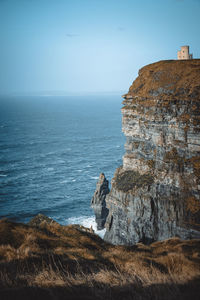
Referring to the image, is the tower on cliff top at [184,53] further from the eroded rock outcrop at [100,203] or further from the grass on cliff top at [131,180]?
the eroded rock outcrop at [100,203]

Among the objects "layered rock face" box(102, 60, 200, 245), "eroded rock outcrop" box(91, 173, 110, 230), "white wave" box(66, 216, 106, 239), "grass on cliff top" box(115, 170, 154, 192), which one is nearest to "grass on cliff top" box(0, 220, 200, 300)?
"layered rock face" box(102, 60, 200, 245)

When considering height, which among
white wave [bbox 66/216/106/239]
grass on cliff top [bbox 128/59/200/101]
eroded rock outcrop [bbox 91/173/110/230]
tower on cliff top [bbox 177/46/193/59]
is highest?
tower on cliff top [bbox 177/46/193/59]

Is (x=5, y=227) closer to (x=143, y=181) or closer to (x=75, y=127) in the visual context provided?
(x=143, y=181)

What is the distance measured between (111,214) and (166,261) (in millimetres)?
29934

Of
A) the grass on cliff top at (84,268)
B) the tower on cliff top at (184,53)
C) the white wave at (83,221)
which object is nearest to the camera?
the grass on cliff top at (84,268)

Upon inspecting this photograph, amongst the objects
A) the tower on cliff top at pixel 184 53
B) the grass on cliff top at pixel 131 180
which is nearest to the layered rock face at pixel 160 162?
the grass on cliff top at pixel 131 180

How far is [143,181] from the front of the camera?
3659 centimetres

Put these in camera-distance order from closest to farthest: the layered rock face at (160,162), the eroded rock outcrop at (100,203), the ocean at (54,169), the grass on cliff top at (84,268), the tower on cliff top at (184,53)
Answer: the grass on cliff top at (84,268), the layered rock face at (160,162), the tower on cliff top at (184,53), the eroded rock outcrop at (100,203), the ocean at (54,169)

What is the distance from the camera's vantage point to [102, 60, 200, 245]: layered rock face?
32062 mm

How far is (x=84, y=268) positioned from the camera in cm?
1038

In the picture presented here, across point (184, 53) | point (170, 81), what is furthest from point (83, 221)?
point (184, 53)

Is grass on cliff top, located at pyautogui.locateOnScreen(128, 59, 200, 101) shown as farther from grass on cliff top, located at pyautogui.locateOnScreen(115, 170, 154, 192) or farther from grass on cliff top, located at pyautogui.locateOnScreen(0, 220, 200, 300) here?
grass on cliff top, located at pyautogui.locateOnScreen(0, 220, 200, 300)

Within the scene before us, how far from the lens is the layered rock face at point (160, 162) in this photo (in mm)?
32062

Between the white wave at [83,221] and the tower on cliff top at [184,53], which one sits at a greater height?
the tower on cliff top at [184,53]
